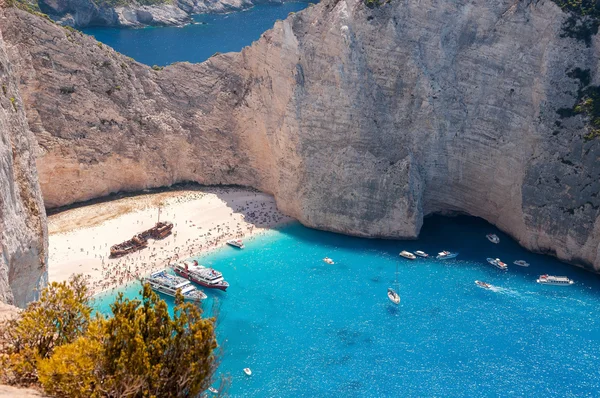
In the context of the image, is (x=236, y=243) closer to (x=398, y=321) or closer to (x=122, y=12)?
(x=398, y=321)

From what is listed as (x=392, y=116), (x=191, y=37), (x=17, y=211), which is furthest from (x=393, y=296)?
(x=191, y=37)

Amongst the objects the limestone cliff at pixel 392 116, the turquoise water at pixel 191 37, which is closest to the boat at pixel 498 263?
the limestone cliff at pixel 392 116

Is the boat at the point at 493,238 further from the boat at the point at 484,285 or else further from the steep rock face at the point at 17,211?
the steep rock face at the point at 17,211

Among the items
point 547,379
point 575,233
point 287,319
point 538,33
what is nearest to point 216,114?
point 287,319

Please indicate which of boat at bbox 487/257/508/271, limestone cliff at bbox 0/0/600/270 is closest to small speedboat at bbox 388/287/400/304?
limestone cliff at bbox 0/0/600/270

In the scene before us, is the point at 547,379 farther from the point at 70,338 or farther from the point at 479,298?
the point at 70,338
